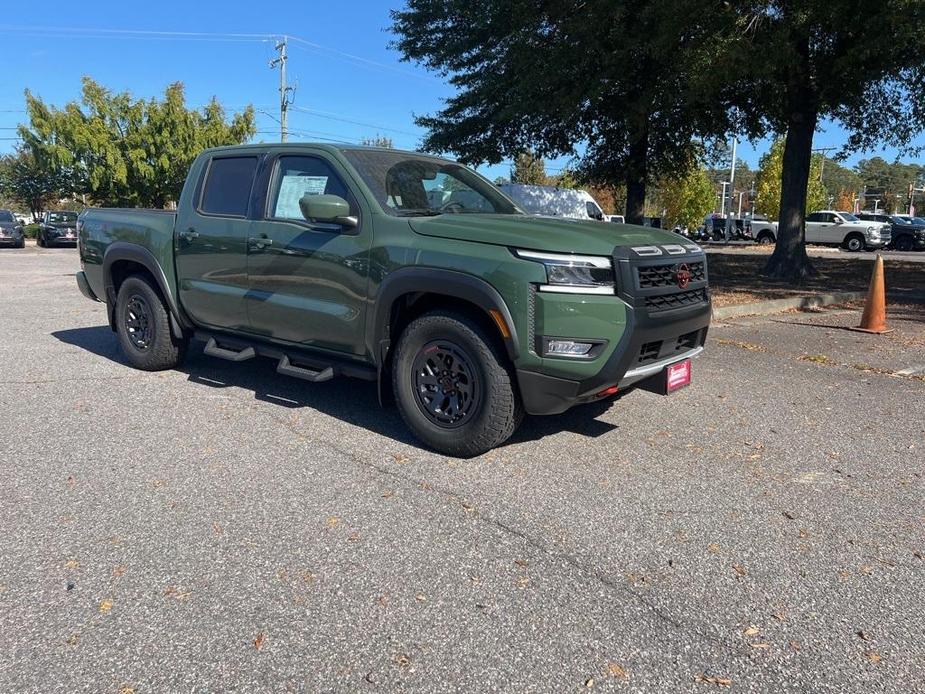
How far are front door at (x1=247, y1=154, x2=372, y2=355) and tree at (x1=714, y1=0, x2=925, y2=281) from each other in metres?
8.88

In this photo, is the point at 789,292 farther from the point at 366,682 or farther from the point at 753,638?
the point at 366,682

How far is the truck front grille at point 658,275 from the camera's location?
4219mm

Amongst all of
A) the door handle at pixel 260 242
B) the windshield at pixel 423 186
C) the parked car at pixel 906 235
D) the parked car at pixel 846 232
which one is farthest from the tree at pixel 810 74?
the parked car at pixel 906 235

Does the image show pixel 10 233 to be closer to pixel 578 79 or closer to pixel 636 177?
pixel 636 177

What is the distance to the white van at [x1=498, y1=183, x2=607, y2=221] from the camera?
59.4ft

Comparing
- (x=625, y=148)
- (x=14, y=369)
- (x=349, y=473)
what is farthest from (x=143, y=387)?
(x=625, y=148)

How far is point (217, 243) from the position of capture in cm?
571

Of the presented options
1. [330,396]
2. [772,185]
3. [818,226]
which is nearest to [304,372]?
[330,396]

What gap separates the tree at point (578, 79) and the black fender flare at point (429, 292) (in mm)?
9138

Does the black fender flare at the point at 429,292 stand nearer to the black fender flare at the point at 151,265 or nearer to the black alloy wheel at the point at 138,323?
the black fender flare at the point at 151,265

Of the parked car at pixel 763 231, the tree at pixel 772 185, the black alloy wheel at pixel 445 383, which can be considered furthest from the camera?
the tree at pixel 772 185

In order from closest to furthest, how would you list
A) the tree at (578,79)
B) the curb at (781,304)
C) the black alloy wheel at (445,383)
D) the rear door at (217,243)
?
the black alloy wheel at (445,383) < the rear door at (217,243) < the curb at (781,304) < the tree at (578,79)

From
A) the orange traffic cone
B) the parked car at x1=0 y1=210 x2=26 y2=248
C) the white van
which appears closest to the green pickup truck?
the orange traffic cone

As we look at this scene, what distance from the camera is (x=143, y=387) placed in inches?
241
